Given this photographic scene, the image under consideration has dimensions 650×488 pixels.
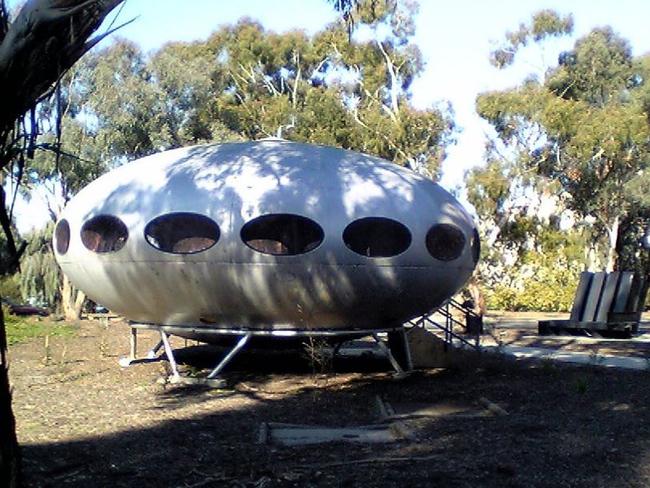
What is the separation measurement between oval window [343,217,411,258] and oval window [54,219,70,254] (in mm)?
4746

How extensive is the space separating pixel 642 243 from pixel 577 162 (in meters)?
15.3

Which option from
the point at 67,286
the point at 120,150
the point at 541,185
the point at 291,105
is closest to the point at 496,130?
the point at 541,185

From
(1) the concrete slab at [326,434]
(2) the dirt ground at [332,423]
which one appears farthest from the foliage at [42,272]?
(1) the concrete slab at [326,434]

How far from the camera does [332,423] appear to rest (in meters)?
10.9

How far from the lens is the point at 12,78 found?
496 cm

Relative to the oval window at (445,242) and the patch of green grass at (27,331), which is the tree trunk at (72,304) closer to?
the patch of green grass at (27,331)

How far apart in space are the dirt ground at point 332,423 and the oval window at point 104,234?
197cm

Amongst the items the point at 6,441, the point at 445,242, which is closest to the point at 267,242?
the point at 445,242

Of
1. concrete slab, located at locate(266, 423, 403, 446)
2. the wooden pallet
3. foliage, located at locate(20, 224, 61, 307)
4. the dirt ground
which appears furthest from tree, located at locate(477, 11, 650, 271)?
concrete slab, located at locate(266, 423, 403, 446)

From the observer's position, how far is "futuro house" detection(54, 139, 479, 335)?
13703 millimetres

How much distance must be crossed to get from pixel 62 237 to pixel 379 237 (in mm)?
5256

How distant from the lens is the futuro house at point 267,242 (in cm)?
1370

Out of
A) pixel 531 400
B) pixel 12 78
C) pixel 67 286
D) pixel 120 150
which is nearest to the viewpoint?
pixel 12 78

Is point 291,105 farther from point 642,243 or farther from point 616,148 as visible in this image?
point 642,243
